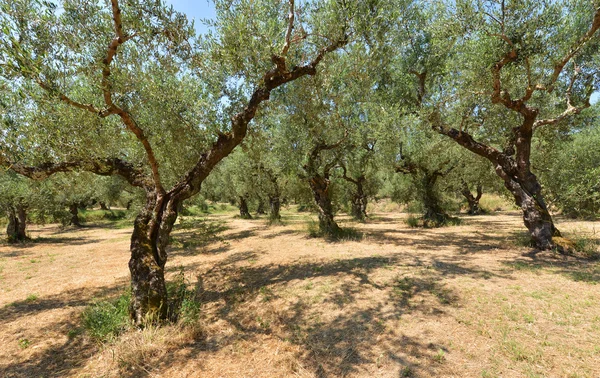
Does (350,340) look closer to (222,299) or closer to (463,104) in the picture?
(222,299)

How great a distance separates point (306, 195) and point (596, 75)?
21710 millimetres

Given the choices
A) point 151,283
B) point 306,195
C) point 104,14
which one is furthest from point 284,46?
point 306,195

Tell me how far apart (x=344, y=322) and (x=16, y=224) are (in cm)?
2628

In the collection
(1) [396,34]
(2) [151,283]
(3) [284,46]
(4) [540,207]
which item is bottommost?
(2) [151,283]

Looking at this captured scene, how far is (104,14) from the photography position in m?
6.02

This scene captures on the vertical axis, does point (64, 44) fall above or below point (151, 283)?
above

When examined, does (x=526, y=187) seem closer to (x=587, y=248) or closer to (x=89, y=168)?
(x=587, y=248)

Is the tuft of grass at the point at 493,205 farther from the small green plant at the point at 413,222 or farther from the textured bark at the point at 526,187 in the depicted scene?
the textured bark at the point at 526,187

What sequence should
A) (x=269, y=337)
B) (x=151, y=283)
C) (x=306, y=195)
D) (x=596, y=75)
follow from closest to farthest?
(x=269, y=337) → (x=151, y=283) → (x=596, y=75) → (x=306, y=195)

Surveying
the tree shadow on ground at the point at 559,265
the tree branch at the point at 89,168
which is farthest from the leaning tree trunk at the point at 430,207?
the tree branch at the point at 89,168

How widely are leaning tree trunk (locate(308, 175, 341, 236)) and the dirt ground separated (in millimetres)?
5635

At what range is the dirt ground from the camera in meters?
4.40

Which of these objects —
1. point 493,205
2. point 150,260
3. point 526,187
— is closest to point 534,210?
point 526,187

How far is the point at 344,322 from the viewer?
570cm
